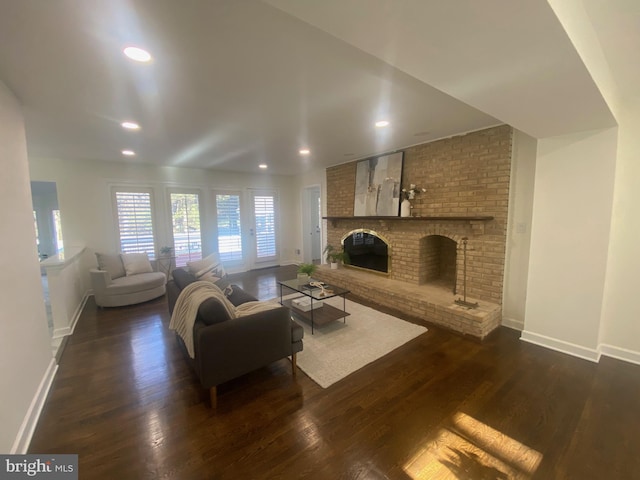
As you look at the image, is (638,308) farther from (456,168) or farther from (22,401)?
(22,401)

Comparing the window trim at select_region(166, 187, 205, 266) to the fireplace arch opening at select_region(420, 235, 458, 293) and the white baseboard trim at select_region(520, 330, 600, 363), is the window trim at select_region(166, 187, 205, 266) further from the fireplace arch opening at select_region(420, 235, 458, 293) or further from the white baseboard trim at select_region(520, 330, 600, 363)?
the white baseboard trim at select_region(520, 330, 600, 363)

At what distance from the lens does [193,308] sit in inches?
82.0

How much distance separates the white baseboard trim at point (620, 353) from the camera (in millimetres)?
2559

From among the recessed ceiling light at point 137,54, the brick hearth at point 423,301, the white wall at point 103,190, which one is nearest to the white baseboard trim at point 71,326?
the white wall at point 103,190

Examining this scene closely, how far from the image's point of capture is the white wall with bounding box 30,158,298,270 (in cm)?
456

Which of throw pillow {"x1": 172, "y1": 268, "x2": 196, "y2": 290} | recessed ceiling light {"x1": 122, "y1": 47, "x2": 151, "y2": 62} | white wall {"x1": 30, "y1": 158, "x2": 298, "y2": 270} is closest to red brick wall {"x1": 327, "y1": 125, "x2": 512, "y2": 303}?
throw pillow {"x1": 172, "y1": 268, "x2": 196, "y2": 290}

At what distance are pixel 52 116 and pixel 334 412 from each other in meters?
3.90

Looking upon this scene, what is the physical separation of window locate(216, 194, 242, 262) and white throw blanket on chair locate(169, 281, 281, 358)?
3.95 m

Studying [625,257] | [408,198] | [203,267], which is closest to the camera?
[625,257]

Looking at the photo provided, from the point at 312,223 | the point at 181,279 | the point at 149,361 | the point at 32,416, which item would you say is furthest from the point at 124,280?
the point at 312,223

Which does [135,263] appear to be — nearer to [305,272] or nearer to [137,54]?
[305,272]

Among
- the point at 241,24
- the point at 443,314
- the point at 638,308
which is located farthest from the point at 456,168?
the point at 241,24

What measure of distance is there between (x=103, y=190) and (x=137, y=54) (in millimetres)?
4322

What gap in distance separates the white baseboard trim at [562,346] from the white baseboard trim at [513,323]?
245 mm
